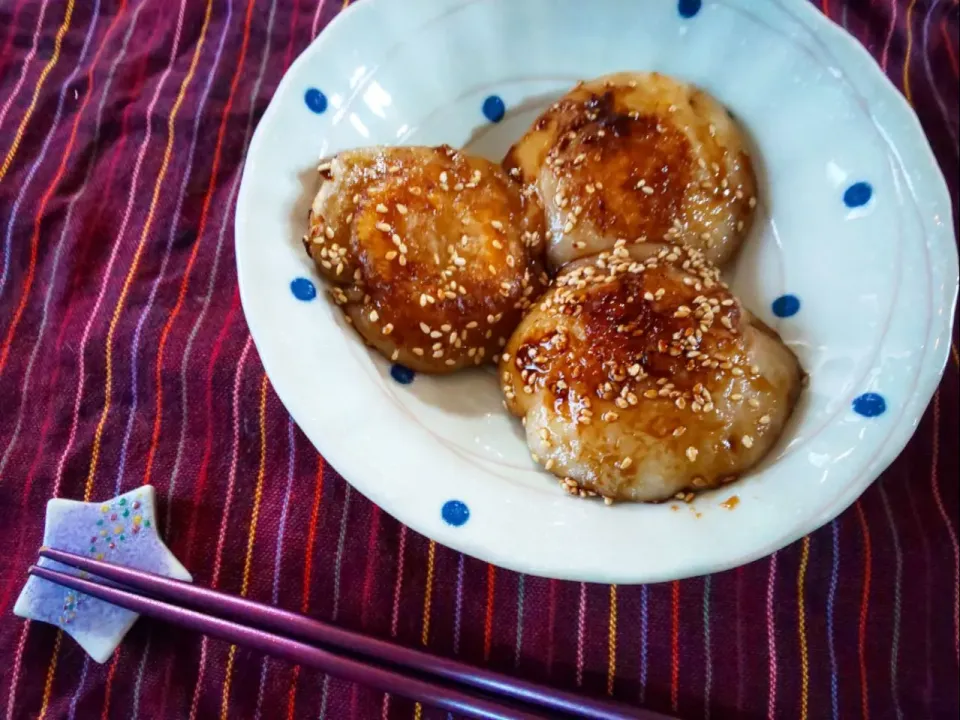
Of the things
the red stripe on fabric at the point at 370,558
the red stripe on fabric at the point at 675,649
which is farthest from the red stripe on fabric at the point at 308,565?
the red stripe on fabric at the point at 675,649

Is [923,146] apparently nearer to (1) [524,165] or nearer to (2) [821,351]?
(2) [821,351]

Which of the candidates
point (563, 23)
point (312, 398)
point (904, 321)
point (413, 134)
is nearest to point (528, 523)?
point (312, 398)

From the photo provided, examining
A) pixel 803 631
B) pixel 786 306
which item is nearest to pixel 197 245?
pixel 786 306

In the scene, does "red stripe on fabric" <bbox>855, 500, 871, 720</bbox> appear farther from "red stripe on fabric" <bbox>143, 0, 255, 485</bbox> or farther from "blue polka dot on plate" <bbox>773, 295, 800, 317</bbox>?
"red stripe on fabric" <bbox>143, 0, 255, 485</bbox>

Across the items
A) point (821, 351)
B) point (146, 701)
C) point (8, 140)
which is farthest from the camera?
point (8, 140)

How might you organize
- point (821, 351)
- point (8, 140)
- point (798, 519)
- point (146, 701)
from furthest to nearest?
1. point (8, 140)
2. point (146, 701)
3. point (821, 351)
4. point (798, 519)

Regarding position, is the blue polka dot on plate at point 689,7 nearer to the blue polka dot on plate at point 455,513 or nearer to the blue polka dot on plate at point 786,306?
the blue polka dot on plate at point 786,306
